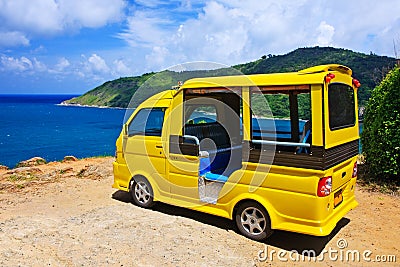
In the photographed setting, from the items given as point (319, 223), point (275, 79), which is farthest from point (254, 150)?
point (319, 223)

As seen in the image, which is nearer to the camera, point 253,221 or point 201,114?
point 253,221

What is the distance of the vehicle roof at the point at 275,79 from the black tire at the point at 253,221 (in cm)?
191

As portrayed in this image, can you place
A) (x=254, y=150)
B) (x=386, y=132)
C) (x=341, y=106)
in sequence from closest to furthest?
(x=254, y=150)
(x=341, y=106)
(x=386, y=132)

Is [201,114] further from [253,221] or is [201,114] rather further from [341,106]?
[341,106]

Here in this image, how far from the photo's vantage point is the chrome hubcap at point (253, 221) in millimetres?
5836

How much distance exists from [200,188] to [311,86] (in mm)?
2719

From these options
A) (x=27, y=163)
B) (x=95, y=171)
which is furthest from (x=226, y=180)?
(x=27, y=163)

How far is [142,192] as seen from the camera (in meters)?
7.59

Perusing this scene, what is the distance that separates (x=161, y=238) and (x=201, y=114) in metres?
2.91

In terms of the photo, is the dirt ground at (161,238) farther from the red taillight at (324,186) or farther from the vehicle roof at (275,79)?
the vehicle roof at (275,79)

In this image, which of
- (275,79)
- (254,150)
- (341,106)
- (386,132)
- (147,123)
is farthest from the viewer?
(386,132)

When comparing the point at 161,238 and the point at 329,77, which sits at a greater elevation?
the point at 329,77

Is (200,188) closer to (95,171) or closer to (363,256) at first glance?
(363,256)

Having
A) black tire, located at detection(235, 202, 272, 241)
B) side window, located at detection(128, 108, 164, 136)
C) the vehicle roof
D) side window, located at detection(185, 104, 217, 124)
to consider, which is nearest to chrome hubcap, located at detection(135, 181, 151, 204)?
side window, located at detection(128, 108, 164, 136)
